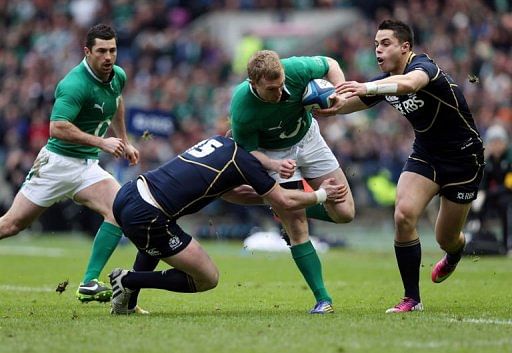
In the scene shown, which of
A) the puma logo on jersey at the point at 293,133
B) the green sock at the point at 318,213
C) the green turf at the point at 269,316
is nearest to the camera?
the green turf at the point at 269,316

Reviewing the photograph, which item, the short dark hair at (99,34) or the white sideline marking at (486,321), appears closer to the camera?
the white sideline marking at (486,321)

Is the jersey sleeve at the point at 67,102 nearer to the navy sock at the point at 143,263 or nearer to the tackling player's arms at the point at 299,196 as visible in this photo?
the navy sock at the point at 143,263

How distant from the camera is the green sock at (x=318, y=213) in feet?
34.4

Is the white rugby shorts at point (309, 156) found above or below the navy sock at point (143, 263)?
above

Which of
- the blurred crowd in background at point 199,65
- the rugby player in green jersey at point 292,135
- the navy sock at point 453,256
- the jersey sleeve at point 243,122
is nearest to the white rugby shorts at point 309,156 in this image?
the rugby player in green jersey at point 292,135

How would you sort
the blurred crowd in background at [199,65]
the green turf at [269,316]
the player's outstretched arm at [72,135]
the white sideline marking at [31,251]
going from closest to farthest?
the green turf at [269,316] < the player's outstretched arm at [72,135] < the white sideline marking at [31,251] < the blurred crowd in background at [199,65]

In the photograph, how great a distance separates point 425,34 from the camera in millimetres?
25719

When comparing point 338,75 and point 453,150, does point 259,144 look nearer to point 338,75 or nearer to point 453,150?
point 338,75

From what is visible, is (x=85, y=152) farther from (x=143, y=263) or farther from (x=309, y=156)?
(x=309, y=156)

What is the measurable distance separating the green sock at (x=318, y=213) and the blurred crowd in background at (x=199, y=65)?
10782mm

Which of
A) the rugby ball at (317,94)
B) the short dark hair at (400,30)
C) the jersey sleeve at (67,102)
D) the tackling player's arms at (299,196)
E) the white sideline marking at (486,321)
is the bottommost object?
the white sideline marking at (486,321)

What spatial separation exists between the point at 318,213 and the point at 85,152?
253cm

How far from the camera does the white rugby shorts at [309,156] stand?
33.9 feet

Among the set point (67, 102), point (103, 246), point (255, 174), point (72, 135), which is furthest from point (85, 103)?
point (255, 174)
